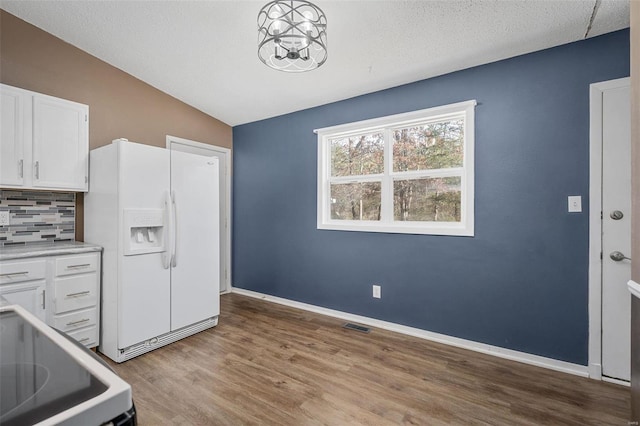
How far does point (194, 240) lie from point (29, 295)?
47.0 inches

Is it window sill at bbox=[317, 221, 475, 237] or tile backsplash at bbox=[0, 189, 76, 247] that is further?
window sill at bbox=[317, 221, 475, 237]

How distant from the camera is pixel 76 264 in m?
2.37

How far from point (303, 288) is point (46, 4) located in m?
3.46

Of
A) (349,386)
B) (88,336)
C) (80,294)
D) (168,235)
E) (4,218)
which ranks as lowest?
(349,386)

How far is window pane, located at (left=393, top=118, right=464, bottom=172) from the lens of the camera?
2.74 metres

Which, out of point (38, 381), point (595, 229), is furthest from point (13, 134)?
point (595, 229)

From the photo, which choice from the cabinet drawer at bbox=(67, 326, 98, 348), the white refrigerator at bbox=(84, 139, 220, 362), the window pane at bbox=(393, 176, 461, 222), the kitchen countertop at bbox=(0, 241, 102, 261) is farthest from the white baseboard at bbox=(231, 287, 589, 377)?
the kitchen countertop at bbox=(0, 241, 102, 261)

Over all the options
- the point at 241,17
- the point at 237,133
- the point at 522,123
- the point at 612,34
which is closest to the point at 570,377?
the point at 522,123

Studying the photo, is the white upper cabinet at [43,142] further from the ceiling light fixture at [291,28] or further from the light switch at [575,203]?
the light switch at [575,203]

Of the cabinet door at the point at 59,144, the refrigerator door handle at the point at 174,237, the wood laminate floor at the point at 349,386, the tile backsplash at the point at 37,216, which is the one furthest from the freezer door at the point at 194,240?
the tile backsplash at the point at 37,216

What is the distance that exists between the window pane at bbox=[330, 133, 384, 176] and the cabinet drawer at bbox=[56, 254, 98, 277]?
2.46m

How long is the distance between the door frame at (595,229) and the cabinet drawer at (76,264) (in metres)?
3.86

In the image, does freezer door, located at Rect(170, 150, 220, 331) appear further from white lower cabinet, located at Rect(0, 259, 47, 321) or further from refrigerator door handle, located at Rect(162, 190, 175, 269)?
white lower cabinet, located at Rect(0, 259, 47, 321)

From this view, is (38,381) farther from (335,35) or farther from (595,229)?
(595,229)
